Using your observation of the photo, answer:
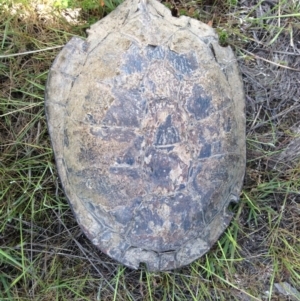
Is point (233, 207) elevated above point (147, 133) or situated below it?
below

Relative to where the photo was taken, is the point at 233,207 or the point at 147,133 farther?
the point at 233,207

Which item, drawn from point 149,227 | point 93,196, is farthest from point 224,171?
point 93,196

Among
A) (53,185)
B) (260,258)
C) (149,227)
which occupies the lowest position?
(260,258)

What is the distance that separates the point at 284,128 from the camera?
247 cm

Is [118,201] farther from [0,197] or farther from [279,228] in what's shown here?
[279,228]

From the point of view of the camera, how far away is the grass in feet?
7.38

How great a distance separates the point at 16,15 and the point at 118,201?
1082 mm

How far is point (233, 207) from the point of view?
94.0 inches

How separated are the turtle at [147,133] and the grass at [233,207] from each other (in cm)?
28

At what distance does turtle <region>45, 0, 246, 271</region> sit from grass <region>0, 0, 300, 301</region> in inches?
11.0

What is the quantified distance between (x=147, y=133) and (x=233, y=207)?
88 centimetres

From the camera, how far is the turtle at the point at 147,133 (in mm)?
1740

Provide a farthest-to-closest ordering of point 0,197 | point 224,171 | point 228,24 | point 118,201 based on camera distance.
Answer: point 228,24, point 0,197, point 224,171, point 118,201

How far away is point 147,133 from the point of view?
5.63 feet
